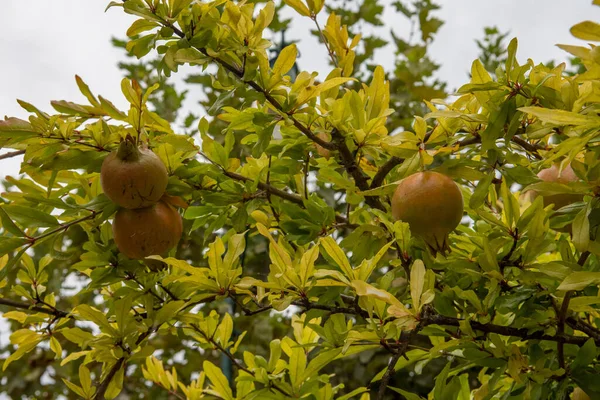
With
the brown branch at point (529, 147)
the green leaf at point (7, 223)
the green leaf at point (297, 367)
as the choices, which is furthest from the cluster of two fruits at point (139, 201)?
the brown branch at point (529, 147)

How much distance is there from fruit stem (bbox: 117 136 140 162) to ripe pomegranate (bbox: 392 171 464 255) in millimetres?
323

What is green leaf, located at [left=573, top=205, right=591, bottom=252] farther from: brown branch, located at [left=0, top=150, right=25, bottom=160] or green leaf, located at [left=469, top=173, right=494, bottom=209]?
brown branch, located at [left=0, top=150, right=25, bottom=160]

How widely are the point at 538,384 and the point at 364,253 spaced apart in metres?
0.26

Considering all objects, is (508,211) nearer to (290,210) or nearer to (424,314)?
(424,314)

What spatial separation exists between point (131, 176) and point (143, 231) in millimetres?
82

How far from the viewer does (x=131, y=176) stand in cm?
81

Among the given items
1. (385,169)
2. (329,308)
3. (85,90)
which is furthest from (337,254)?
(85,90)

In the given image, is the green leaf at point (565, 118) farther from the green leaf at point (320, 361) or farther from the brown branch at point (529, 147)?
the green leaf at point (320, 361)

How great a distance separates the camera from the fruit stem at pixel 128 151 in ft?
2.70

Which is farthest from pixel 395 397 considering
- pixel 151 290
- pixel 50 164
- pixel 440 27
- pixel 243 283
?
pixel 440 27

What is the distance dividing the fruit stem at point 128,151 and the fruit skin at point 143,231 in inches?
2.9

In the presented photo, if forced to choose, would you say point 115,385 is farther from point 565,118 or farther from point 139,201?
point 565,118

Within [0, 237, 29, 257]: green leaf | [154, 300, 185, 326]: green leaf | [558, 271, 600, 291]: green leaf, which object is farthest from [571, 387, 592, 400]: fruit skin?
[0, 237, 29, 257]: green leaf

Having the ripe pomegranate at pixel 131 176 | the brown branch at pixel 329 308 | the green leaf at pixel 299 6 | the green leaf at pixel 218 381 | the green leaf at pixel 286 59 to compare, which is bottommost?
the green leaf at pixel 218 381
